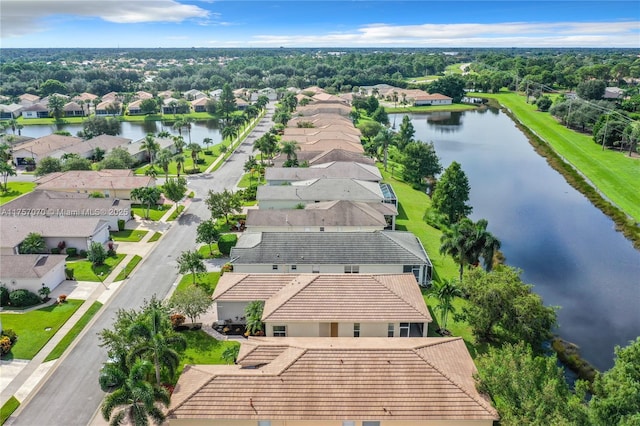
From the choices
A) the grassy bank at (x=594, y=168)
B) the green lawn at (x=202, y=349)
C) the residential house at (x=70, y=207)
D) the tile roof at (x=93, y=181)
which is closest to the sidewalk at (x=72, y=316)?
the residential house at (x=70, y=207)

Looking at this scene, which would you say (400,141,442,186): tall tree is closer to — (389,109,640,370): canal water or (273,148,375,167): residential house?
(273,148,375,167): residential house

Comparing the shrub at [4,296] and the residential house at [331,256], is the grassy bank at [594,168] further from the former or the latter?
the shrub at [4,296]

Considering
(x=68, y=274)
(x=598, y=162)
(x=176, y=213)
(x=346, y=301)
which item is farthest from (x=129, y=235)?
(x=598, y=162)

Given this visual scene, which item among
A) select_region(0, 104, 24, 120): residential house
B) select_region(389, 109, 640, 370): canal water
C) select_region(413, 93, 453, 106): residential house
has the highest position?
select_region(413, 93, 453, 106): residential house

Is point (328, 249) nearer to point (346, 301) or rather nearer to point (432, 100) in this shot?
point (346, 301)

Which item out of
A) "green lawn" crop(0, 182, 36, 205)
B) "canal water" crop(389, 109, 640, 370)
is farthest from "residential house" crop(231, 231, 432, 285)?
"green lawn" crop(0, 182, 36, 205)
